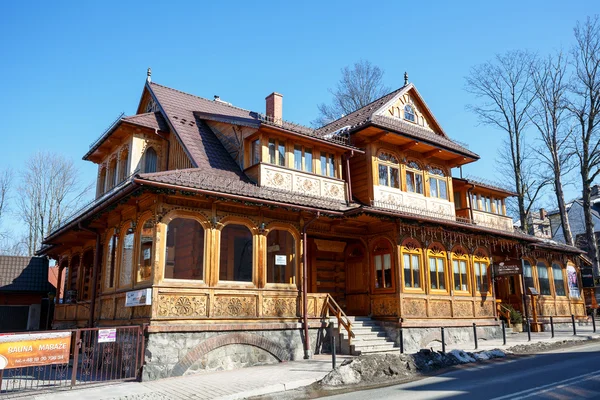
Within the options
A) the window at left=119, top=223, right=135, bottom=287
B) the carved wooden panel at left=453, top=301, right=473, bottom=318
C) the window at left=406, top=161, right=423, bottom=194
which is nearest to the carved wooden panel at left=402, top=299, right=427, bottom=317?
the carved wooden panel at left=453, top=301, right=473, bottom=318

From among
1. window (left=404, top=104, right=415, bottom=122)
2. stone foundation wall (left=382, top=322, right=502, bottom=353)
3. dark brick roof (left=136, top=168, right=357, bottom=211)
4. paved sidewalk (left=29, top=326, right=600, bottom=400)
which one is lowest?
paved sidewalk (left=29, top=326, right=600, bottom=400)

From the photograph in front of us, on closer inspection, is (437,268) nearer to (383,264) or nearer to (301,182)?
(383,264)


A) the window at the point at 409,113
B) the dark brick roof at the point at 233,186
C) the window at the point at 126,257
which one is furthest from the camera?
the window at the point at 409,113

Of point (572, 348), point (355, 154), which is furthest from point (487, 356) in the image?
point (355, 154)

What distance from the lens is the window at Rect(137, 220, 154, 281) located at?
534 inches

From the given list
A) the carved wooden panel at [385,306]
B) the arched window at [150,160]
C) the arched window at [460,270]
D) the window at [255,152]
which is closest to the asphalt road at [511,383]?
the carved wooden panel at [385,306]

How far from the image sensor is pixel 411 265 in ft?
60.3

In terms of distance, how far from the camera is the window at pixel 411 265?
714 inches

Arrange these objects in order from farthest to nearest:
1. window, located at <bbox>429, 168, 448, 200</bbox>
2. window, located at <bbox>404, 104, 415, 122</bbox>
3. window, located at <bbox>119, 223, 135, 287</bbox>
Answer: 1. window, located at <bbox>404, 104, 415, 122</bbox>
2. window, located at <bbox>429, 168, 448, 200</bbox>
3. window, located at <bbox>119, 223, 135, 287</bbox>

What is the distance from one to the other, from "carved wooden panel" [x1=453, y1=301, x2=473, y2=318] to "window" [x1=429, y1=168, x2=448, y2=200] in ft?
15.7

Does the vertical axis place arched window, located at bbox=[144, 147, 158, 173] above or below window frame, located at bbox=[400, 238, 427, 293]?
above

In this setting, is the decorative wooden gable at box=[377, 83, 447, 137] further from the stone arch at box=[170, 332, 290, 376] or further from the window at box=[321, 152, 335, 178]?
the stone arch at box=[170, 332, 290, 376]

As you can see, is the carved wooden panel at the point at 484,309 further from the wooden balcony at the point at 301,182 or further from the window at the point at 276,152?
the window at the point at 276,152

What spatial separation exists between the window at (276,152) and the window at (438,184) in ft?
25.7
